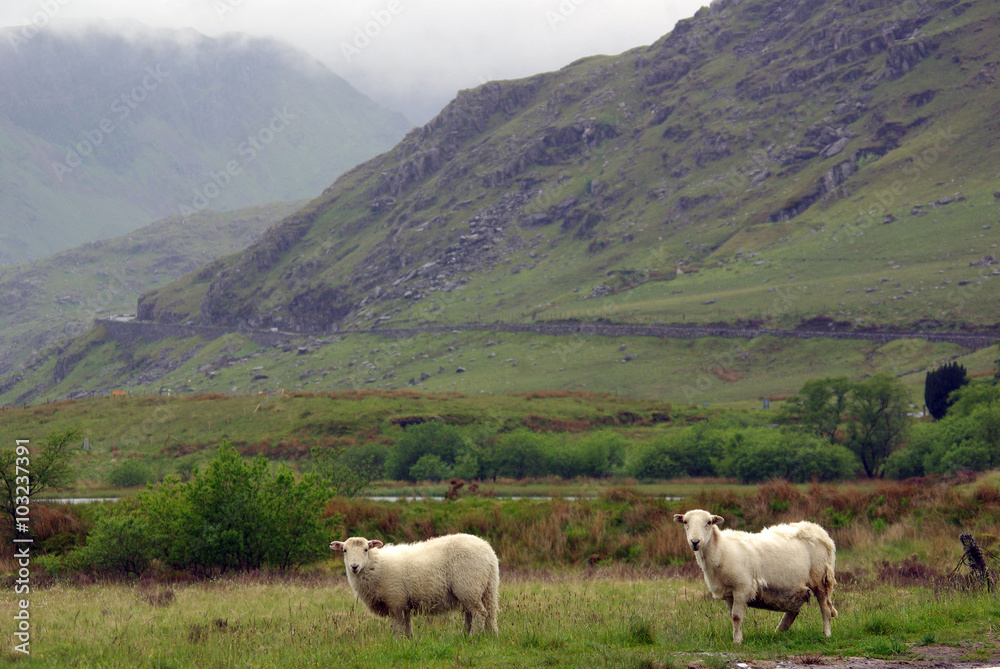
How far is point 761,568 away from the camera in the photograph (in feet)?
51.6

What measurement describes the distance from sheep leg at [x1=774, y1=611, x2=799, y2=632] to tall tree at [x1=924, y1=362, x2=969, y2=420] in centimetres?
7984

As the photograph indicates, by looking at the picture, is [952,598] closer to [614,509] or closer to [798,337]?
[614,509]

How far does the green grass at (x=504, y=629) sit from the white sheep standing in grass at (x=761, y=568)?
0.60 meters

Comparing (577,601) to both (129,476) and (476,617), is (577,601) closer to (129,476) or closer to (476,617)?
(476,617)

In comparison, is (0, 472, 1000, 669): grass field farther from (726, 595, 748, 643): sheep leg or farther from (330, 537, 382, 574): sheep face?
(330, 537, 382, 574): sheep face

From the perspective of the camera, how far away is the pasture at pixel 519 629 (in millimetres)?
13781

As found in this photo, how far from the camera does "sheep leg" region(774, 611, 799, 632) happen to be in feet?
52.7

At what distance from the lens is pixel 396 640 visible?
1531 centimetres

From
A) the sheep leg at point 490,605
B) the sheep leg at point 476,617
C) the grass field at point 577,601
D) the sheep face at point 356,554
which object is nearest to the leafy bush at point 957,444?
the grass field at point 577,601

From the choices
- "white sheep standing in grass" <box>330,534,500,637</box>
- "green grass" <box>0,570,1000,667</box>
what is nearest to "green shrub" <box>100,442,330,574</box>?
"green grass" <box>0,570,1000,667</box>

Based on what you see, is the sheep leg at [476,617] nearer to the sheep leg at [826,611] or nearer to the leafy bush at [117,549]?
the sheep leg at [826,611]

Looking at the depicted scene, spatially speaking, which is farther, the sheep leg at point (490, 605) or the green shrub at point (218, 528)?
the green shrub at point (218, 528)

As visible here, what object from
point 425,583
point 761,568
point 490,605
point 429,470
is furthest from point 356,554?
point 429,470

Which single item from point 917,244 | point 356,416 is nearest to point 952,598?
point 356,416
